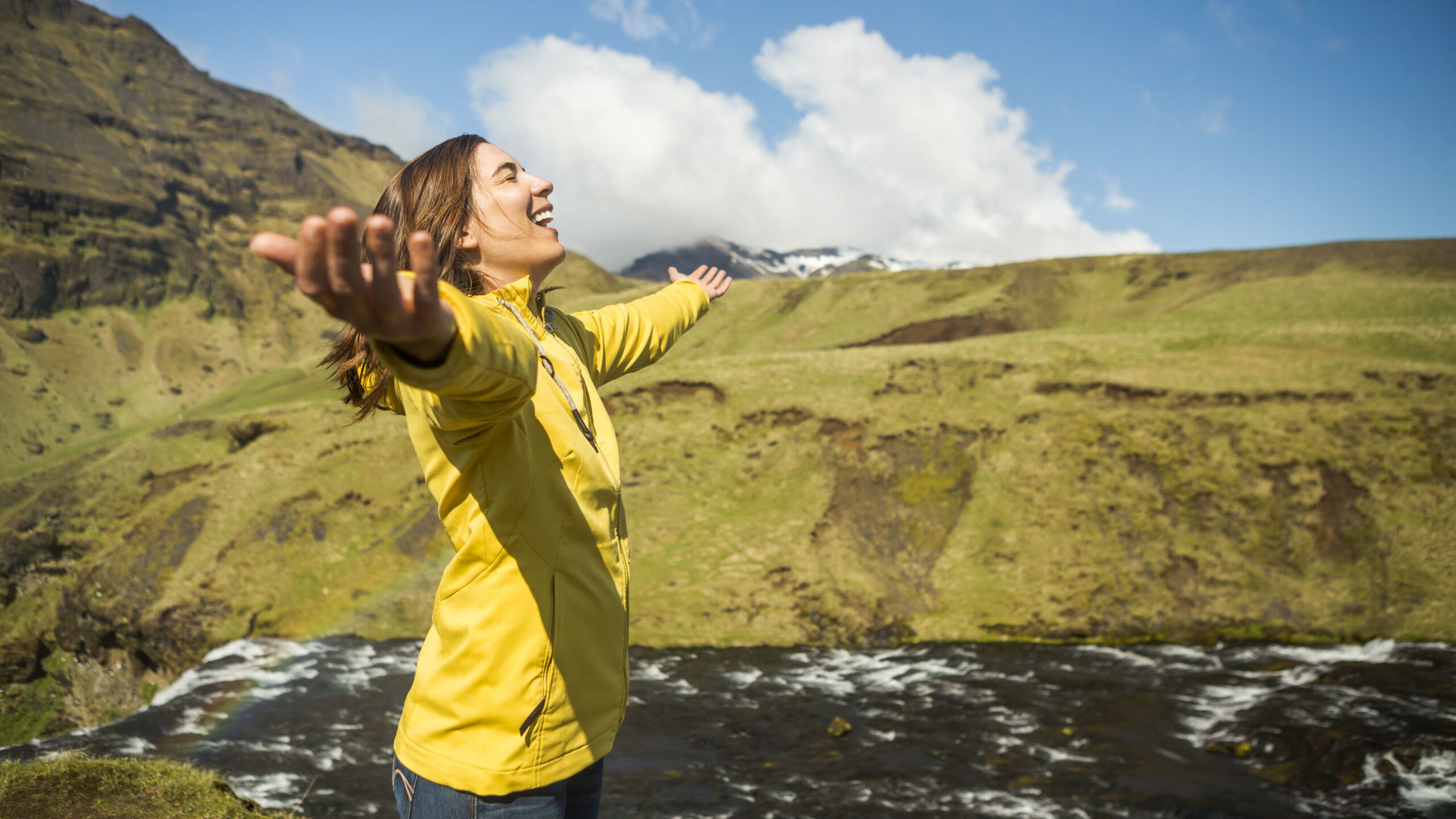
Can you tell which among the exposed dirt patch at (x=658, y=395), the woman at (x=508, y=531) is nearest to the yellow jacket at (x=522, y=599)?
the woman at (x=508, y=531)

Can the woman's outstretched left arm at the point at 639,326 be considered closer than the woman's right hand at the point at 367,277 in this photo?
No

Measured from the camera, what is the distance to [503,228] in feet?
8.54

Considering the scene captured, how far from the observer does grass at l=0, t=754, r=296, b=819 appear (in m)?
5.57

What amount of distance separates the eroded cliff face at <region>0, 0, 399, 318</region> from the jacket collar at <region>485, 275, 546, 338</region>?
10169cm

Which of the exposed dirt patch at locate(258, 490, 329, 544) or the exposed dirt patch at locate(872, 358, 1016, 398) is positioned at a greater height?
the exposed dirt patch at locate(872, 358, 1016, 398)

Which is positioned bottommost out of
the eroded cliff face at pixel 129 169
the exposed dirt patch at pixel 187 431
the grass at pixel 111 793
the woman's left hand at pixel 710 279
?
the grass at pixel 111 793

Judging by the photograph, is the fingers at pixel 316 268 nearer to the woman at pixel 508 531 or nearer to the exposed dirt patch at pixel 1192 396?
the woman at pixel 508 531

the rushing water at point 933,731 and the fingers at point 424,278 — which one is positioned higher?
the fingers at point 424,278

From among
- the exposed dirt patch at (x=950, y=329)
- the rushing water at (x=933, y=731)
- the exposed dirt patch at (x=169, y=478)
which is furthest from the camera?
the exposed dirt patch at (x=950, y=329)

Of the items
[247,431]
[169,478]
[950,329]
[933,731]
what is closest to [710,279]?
[933,731]

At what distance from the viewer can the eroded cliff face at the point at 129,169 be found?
281 ft

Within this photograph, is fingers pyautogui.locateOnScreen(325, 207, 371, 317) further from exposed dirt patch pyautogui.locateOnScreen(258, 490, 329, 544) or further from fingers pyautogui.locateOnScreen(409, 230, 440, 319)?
exposed dirt patch pyautogui.locateOnScreen(258, 490, 329, 544)

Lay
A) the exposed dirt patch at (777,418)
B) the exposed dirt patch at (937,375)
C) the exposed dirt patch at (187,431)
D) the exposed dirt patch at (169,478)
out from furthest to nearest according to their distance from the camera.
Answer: the exposed dirt patch at (187,431) → the exposed dirt patch at (937,375) → the exposed dirt patch at (169,478) → the exposed dirt patch at (777,418)

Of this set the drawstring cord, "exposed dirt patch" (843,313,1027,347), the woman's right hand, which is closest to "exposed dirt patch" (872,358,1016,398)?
the drawstring cord
